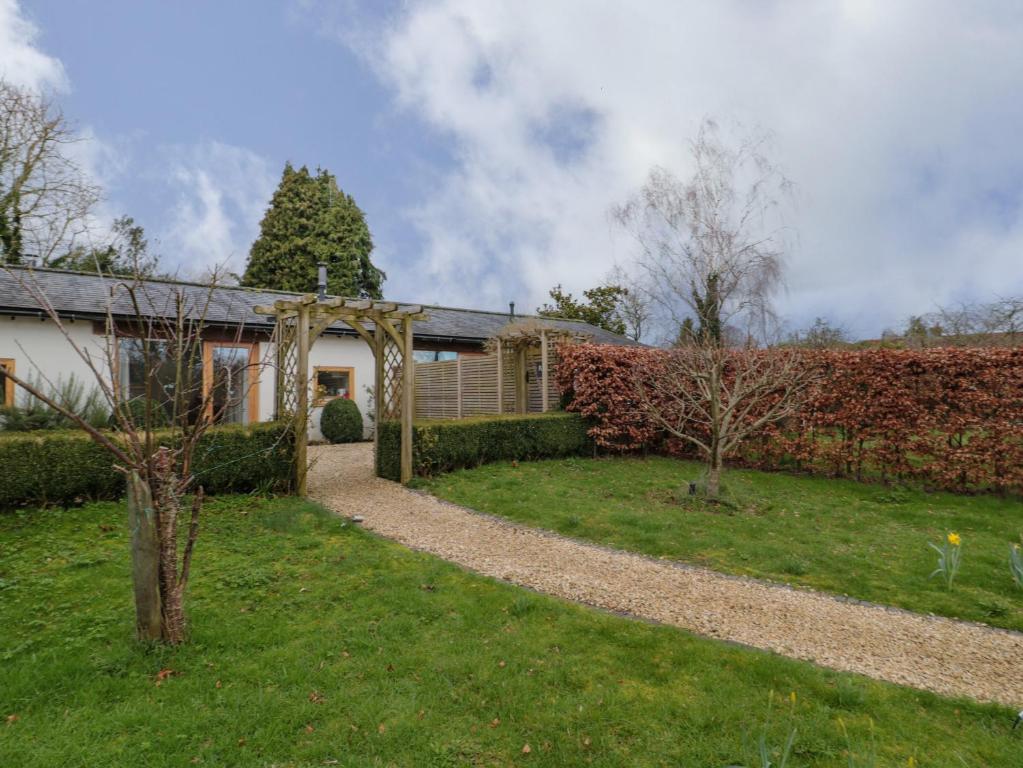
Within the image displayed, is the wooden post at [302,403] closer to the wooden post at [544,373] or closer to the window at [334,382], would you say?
the wooden post at [544,373]

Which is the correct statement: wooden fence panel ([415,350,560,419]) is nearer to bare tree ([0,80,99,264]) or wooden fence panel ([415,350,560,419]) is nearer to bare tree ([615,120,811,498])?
bare tree ([615,120,811,498])

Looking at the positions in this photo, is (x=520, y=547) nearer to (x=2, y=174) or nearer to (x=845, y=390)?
(x=845, y=390)

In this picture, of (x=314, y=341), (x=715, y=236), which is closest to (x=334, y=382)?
(x=314, y=341)

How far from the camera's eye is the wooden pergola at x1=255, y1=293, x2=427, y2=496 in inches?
299

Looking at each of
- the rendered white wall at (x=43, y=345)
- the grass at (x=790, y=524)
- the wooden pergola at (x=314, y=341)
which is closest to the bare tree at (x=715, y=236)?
the grass at (x=790, y=524)

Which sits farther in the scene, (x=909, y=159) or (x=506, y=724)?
(x=909, y=159)

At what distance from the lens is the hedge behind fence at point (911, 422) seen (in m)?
7.71

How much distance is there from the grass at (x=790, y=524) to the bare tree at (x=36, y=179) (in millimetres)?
16079

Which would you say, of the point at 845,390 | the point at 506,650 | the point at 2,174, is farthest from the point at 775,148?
the point at 2,174

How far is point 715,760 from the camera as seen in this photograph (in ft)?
7.91

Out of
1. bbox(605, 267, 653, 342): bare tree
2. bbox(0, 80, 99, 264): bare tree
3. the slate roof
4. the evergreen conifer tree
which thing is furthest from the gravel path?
the evergreen conifer tree

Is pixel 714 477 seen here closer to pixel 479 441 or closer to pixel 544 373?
pixel 479 441

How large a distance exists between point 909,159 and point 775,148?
10214 millimetres

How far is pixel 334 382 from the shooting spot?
14312mm
